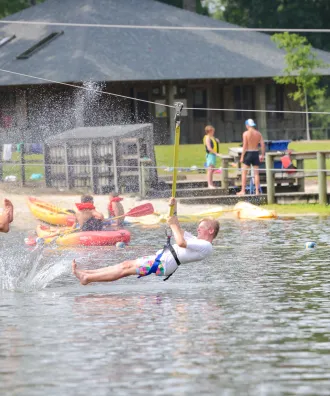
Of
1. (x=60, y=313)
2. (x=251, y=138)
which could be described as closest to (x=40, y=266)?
(x=60, y=313)

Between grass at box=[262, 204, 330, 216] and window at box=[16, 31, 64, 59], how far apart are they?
88.6 ft

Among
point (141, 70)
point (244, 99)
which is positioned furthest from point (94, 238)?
point (244, 99)

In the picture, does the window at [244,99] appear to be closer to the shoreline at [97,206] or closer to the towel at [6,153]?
the towel at [6,153]

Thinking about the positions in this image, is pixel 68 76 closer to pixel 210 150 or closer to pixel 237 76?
pixel 237 76

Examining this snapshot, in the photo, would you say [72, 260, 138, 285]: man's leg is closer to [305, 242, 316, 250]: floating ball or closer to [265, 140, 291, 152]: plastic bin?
[305, 242, 316, 250]: floating ball

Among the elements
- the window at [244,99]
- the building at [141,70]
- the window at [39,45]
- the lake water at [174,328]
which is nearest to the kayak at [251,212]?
the lake water at [174,328]

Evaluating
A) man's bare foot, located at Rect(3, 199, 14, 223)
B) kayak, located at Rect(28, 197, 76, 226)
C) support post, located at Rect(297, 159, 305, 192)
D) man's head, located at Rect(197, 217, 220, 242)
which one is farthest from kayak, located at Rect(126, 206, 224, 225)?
man's head, located at Rect(197, 217, 220, 242)

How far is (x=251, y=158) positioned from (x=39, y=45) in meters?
27.5

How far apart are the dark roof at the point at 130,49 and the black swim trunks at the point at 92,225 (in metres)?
28.3

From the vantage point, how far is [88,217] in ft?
75.3

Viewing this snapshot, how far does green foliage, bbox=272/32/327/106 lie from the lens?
54312 mm

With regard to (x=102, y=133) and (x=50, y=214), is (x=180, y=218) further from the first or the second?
(x=102, y=133)

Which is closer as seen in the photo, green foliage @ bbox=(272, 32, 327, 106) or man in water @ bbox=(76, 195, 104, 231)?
man in water @ bbox=(76, 195, 104, 231)

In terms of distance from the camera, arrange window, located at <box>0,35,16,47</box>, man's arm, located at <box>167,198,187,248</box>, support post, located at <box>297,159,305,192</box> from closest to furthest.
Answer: man's arm, located at <box>167,198,187,248</box>, support post, located at <box>297,159,305,192</box>, window, located at <box>0,35,16,47</box>
